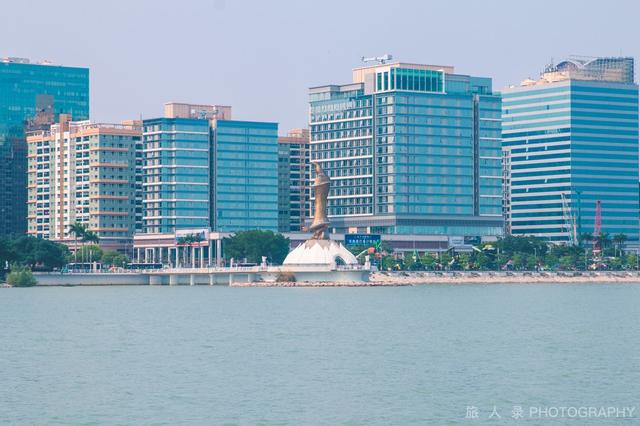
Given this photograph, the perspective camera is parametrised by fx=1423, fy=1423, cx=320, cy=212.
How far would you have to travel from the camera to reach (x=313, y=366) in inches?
3588

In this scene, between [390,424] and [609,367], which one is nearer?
[390,424]

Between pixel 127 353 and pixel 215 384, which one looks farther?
pixel 127 353

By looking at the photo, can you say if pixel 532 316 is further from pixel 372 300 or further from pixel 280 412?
pixel 280 412

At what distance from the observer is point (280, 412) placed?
231 feet

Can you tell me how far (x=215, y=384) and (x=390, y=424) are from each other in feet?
57.7

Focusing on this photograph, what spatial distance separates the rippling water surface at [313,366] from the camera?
7112cm

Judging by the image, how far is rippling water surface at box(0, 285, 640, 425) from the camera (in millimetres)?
71125

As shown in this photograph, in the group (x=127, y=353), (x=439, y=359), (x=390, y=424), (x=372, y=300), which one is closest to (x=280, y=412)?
(x=390, y=424)

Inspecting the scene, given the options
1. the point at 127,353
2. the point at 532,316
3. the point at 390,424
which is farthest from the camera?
the point at 532,316

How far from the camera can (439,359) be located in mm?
94875

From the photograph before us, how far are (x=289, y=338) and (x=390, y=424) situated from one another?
4890 centimetres

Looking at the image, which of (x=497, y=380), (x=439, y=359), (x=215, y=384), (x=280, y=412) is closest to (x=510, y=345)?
(x=439, y=359)

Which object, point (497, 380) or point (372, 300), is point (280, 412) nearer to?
point (497, 380)

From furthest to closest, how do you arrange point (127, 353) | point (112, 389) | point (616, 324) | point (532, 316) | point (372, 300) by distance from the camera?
point (372, 300) → point (532, 316) → point (616, 324) → point (127, 353) → point (112, 389)
